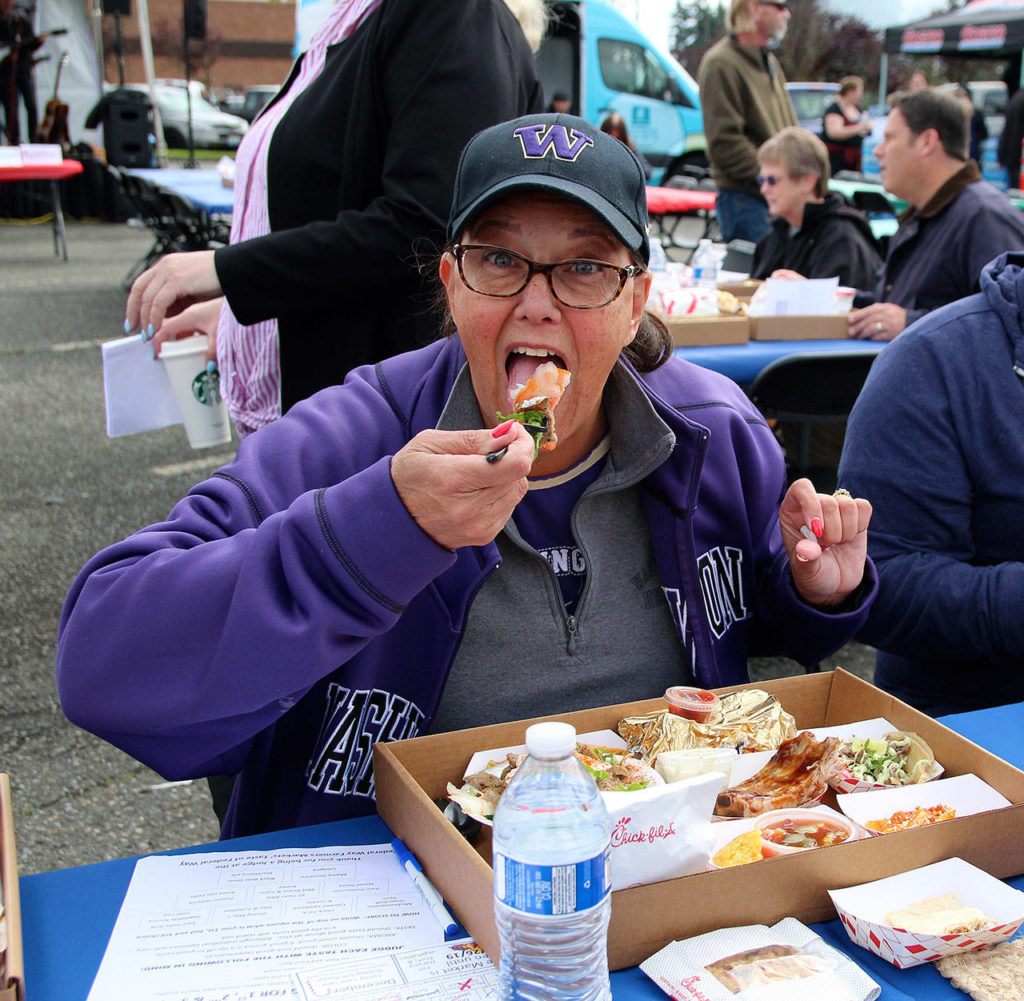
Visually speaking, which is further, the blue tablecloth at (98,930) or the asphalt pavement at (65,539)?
the asphalt pavement at (65,539)

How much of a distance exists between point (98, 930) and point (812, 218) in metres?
5.17

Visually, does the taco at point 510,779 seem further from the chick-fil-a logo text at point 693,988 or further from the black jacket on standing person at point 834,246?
the black jacket on standing person at point 834,246

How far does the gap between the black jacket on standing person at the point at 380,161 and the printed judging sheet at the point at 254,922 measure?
1347mm

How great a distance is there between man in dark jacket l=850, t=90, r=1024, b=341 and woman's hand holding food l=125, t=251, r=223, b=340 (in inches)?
111

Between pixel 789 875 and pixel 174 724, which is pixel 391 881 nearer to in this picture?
pixel 174 724

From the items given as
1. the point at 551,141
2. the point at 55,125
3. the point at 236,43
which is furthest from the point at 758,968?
the point at 236,43

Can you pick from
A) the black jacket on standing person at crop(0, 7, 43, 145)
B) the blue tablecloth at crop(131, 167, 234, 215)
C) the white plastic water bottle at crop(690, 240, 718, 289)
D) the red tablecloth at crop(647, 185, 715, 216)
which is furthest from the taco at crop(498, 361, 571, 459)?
the black jacket on standing person at crop(0, 7, 43, 145)

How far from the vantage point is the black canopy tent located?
17.7 m

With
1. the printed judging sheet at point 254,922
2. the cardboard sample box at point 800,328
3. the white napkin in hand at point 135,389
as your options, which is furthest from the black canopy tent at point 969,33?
the printed judging sheet at point 254,922

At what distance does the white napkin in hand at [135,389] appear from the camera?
2271 mm

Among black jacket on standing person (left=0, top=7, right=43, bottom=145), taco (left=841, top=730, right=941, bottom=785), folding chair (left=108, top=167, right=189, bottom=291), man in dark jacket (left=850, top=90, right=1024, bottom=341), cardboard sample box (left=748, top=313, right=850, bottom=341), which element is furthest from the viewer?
black jacket on standing person (left=0, top=7, right=43, bottom=145)

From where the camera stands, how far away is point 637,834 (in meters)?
1.11

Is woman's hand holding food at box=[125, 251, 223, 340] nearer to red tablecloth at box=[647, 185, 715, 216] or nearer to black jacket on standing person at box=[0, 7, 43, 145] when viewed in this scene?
red tablecloth at box=[647, 185, 715, 216]

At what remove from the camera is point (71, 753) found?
3.41m
